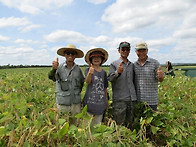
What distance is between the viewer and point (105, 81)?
265cm

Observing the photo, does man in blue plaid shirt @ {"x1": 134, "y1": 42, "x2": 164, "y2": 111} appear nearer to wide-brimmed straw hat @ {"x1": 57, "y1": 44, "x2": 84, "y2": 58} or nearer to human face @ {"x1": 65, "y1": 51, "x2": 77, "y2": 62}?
wide-brimmed straw hat @ {"x1": 57, "y1": 44, "x2": 84, "y2": 58}

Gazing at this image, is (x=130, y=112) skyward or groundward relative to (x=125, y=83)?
groundward

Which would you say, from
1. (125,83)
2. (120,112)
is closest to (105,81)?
(125,83)

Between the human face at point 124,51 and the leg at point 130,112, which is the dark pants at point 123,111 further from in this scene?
the human face at point 124,51

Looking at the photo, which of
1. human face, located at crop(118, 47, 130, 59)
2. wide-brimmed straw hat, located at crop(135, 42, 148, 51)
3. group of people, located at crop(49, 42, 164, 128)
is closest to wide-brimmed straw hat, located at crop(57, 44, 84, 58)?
group of people, located at crop(49, 42, 164, 128)

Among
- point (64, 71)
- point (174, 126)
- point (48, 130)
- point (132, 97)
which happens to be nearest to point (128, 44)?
point (132, 97)

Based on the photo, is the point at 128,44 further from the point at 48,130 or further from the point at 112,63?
the point at 48,130

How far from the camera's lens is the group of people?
8.18ft

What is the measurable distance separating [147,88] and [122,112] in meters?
0.50

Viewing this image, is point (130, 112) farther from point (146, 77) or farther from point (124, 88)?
point (146, 77)

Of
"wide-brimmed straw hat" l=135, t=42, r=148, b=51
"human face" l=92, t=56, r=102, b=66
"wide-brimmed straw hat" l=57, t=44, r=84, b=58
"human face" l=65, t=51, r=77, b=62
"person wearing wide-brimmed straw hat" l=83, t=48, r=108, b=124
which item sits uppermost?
"wide-brimmed straw hat" l=135, t=42, r=148, b=51

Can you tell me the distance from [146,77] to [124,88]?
1.17 ft

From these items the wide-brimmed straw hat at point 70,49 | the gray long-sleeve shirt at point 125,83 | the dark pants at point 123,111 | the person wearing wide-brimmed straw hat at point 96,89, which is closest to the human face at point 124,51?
the gray long-sleeve shirt at point 125,83

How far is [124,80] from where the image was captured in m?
2.63
